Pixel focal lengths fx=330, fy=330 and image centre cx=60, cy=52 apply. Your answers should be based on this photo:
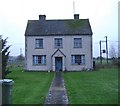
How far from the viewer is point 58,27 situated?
182ft

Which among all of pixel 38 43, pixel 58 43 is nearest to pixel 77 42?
pixel 58 43

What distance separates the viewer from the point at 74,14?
58.9 m

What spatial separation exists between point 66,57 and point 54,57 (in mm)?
1976

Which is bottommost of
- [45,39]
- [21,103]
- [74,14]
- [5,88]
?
[21,103]

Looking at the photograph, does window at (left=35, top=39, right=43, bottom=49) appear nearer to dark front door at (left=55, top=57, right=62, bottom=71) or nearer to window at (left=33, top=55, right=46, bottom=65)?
window at (left=33, top=55, right=46, bottom=65)

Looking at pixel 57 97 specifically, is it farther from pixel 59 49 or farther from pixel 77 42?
pixel 77 42

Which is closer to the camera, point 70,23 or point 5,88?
point 5,88

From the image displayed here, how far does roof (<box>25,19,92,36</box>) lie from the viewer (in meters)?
54.1

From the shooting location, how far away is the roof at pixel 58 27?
54062mm

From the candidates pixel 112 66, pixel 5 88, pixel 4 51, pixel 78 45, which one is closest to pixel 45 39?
pixel 78 45

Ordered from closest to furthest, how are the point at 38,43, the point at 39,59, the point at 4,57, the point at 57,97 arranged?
1. the point at 57,97
2. the point at 4,57
3. the point at 39,59
4. the point at 38,43

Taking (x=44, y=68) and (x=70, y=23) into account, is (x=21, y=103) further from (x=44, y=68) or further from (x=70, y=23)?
(x=70, y=23)

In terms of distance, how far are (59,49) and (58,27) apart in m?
4.28

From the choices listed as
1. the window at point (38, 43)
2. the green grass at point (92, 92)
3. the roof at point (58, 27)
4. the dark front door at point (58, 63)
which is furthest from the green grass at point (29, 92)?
the roof at point (58, 27)
